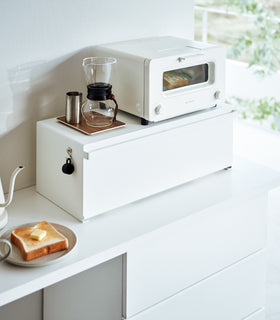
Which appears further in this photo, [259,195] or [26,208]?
[259,195]

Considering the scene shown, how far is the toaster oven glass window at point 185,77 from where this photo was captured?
1.73 m

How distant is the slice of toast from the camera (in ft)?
4.67

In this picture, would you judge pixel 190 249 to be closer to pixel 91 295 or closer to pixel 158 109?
pixel 91 295

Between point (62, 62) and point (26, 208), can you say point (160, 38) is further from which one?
point (26, 208)

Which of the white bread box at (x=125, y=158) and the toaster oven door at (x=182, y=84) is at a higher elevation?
the toaster oven door at (x=182, y=84)

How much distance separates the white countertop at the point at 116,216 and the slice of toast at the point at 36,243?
4cm

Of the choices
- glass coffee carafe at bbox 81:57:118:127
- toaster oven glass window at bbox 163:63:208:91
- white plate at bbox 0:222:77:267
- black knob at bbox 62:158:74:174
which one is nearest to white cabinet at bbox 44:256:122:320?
white plate at bbox 0:222:77:267

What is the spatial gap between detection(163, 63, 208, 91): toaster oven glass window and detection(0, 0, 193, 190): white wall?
30cm

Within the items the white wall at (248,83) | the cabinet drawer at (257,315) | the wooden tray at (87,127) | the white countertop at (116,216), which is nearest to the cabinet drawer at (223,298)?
the cabinet drawer at (257,315)

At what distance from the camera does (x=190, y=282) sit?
70.1 inches

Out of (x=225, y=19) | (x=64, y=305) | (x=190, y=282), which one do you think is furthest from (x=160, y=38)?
(x=225, y=19)

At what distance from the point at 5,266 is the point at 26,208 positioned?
12.7 inches

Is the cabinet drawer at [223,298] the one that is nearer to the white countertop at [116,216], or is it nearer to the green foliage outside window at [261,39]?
the white countertop at [116,216]

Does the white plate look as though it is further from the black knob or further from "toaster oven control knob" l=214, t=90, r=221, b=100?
"toaster oven control knob" l=214, t=90, r=221, b=100
